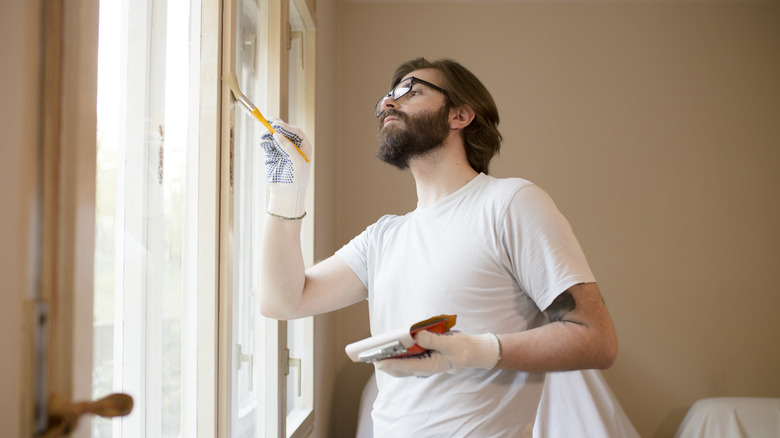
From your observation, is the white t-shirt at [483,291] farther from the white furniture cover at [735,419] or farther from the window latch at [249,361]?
the white furniture cover at [735,419]

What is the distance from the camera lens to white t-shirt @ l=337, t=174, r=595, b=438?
3.63 feet

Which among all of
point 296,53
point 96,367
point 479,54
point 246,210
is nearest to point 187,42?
point 246,210

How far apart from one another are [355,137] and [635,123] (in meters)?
1.62

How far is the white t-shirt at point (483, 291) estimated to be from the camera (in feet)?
3.63

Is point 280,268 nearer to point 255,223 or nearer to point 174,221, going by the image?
point 174,221

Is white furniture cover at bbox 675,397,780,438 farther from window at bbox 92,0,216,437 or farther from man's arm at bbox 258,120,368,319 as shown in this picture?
window at bbox 92,0,216,437

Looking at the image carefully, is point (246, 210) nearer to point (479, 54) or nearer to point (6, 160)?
point (6, 160)

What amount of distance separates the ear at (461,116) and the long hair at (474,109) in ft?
0.03

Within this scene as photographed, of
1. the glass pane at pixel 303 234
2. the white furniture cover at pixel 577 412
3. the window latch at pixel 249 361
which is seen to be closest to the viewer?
the window latch at pixel 249 361

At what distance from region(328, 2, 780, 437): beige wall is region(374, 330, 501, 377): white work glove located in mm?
2286

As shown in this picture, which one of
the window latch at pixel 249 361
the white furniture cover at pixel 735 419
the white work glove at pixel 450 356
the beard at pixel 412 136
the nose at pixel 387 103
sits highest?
the nose at pixel 387 103

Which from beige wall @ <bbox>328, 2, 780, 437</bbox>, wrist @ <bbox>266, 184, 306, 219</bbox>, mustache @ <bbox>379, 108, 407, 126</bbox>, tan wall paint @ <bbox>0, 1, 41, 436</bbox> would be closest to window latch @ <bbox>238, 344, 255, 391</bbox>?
wrist @ <bbox>266, 184, 306, 219</bbox>

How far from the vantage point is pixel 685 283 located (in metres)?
3.29

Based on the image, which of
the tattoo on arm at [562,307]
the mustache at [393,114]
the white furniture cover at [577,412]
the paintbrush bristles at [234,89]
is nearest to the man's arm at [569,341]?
the tattoo on arm at [562,307]
